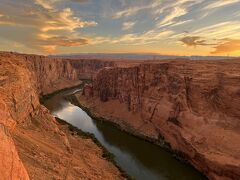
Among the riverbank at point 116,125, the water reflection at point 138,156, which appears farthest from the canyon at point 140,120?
the water reflection at point 138,156

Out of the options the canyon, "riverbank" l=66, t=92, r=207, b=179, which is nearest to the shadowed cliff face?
the canyon

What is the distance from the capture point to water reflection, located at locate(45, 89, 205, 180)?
28.1 m

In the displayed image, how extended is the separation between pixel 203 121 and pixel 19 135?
818 inches

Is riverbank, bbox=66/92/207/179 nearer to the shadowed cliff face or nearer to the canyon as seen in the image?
the canyon

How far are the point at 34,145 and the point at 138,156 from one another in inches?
560

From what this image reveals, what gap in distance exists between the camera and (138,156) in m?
32.6

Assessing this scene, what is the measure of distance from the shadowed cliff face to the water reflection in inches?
68.7

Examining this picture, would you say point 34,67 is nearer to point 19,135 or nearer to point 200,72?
point 200,72

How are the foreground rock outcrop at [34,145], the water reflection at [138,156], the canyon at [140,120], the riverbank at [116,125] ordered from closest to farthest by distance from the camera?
the foreground rock outcrop at [34,145] < the canyon at [140,120] < the water reflection at [138,156] < the riverbank at [116,125]

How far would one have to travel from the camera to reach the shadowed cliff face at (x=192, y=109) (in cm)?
2859

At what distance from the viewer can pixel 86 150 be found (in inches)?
1169

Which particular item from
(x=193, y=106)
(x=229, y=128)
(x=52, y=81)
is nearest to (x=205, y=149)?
(x=229, y=128)

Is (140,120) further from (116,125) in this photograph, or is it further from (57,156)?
(57,156)

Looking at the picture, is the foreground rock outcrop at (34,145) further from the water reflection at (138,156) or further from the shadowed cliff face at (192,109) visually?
the shadowed cliff face at (192,109)
